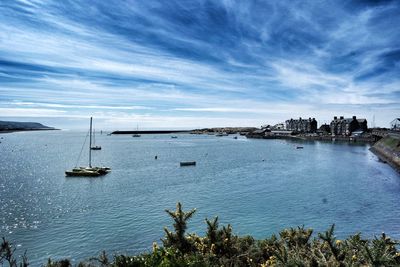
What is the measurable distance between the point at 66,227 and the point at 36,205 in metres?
13.1

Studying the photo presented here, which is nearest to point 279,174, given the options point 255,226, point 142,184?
point 142,184

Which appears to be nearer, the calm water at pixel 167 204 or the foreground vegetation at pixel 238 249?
the foreground vegetation at pixel 238 249

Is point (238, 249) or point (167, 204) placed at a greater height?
point (238, 249)

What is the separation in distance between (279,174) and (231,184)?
17398 millimetres

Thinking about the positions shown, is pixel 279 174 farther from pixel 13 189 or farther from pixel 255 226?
pixel 13 189

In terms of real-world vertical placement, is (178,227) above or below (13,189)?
above

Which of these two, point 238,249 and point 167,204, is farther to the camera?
point 167,204

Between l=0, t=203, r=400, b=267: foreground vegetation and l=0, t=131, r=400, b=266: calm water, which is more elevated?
l=0, t=203, r=400, b=267: foreground vegetation

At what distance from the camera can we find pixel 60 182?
6325 centimetres

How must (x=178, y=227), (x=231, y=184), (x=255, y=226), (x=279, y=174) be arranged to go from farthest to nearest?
(x=279, y=174) < (x=231, y=184) < (x=255, y=226) < (x=178, y=227)

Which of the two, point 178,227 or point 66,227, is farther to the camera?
point 66,227

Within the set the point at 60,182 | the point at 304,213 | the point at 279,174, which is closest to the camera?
the point at 304,213

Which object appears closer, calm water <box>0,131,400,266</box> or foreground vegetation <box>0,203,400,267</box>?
foreground vegetation <box>0,203,400,267</box>

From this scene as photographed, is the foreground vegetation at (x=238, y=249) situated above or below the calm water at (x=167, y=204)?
above
